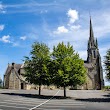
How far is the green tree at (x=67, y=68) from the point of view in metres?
37.9

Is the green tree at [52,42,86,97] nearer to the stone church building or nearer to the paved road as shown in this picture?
the paved road

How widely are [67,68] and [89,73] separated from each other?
60905 millimetres

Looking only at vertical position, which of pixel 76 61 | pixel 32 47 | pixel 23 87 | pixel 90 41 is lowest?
pixel 23 87

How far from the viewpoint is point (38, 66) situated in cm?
4222

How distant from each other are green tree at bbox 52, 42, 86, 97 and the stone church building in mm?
32924

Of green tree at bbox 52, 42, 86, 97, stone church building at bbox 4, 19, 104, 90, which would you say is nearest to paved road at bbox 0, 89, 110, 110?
green tree at bbox 52, 42, 86, 97

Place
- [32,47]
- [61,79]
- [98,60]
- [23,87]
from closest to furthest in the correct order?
[61,79]
[32,47]
[23,87]
[98,60]

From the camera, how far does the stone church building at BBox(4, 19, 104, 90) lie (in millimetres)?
83131

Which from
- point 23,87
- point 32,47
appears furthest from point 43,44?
point 23,87

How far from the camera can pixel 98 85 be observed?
310ft

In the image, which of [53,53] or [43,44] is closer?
[53,53]

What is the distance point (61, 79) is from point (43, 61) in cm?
583

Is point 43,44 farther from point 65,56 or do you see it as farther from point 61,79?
point 61,79

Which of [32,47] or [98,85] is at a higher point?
[32,47]
